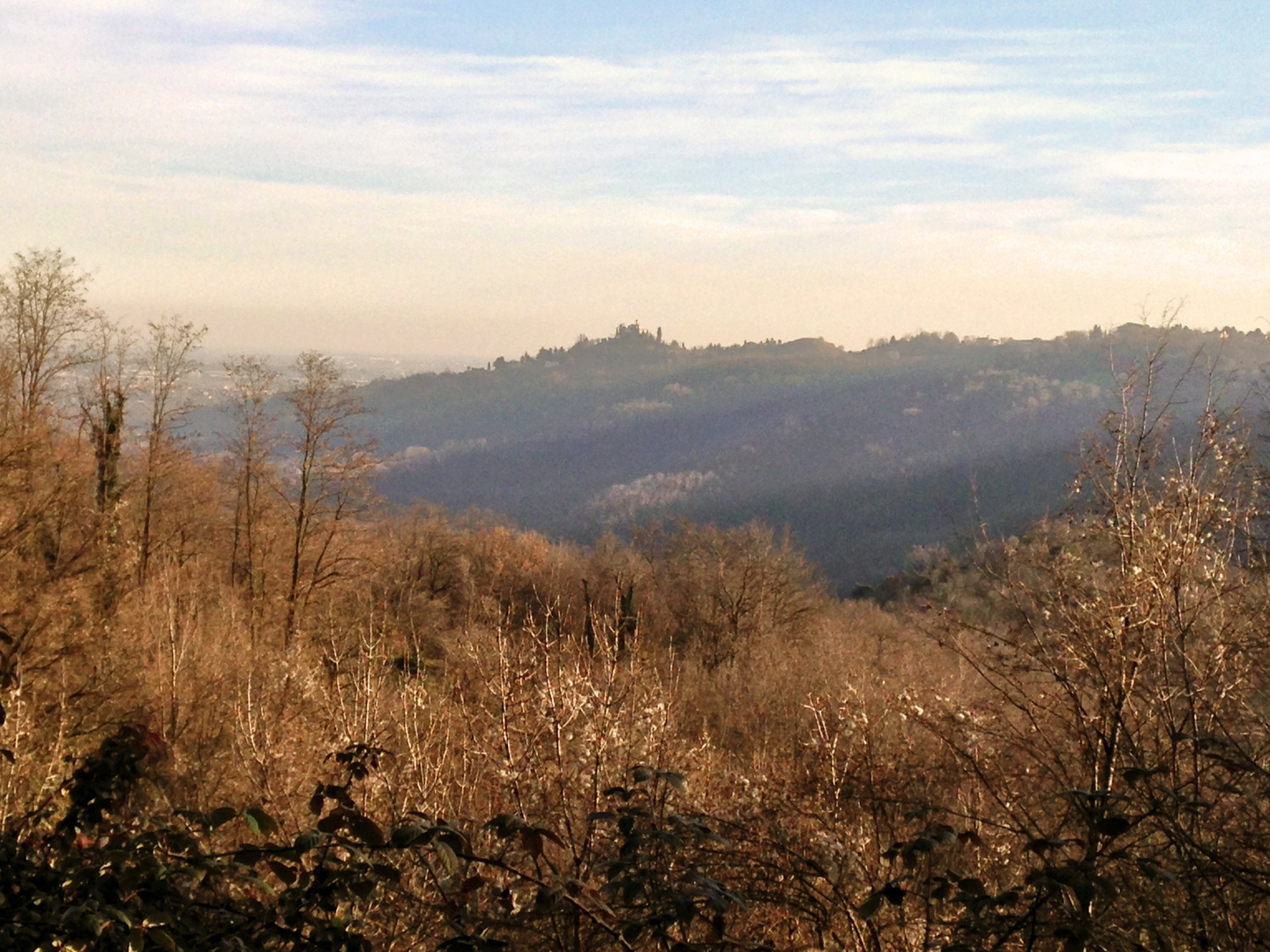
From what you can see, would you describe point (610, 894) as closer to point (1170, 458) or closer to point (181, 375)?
point (1170, 458)

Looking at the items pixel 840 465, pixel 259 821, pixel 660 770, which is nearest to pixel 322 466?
pixel 660 770

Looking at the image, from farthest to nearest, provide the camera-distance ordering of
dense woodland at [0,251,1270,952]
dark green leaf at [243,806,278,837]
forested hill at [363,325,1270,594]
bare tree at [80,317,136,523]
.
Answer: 1. forested hill at [363,325,1270,594]
2. bare tree at [80,317,136,523]
3. dense woodland at [0,251,1270,952]
4. dark green leaf at [243,806,278,837]

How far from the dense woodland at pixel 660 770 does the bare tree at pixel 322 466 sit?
529cm

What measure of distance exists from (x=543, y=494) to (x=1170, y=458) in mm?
167038

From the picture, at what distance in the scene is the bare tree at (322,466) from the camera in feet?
104

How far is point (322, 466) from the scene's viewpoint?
3164cm

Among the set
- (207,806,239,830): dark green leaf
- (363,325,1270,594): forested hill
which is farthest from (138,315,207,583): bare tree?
(363,325,1270,594): forested hill

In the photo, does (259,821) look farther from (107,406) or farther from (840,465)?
(840,465)

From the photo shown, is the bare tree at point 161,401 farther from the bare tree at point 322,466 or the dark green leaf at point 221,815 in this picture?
the dark green leaf at point 221,815

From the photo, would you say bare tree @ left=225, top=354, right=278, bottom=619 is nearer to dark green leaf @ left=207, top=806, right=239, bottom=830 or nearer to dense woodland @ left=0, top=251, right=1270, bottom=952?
dense woodland @ left=0, top=251, right=1270, bottom=952

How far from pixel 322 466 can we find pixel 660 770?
28917 millimetres

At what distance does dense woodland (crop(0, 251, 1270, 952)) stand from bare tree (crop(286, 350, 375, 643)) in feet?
17.4

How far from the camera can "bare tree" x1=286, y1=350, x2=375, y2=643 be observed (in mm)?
31562

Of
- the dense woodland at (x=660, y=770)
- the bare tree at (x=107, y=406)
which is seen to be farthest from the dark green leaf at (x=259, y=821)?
the bare tree at (x=107, y=406)
